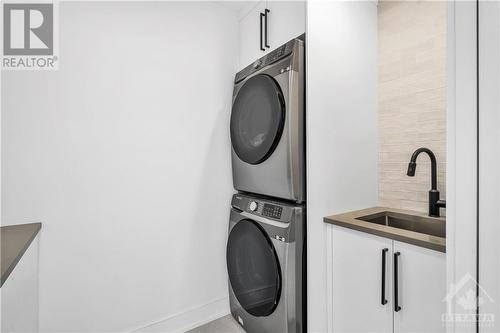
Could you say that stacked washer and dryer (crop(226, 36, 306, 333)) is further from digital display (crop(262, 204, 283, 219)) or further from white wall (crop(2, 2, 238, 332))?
white wall (crop(2, 2, 238, 332))

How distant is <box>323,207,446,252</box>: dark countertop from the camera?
111cm

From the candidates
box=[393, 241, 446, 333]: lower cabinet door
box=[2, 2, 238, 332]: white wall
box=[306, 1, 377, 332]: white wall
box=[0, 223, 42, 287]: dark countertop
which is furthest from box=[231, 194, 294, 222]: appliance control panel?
box=[0, 223, 42, 287]: dark countertop

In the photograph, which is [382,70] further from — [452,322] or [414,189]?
[452,322]

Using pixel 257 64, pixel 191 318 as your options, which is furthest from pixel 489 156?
pixel 191 318

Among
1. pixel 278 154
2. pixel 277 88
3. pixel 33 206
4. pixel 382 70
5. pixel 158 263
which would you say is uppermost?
pixel 382 70

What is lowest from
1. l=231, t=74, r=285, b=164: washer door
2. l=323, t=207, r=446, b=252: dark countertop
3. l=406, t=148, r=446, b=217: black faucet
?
l=323, t=207, r=446, b=252: dark countertop

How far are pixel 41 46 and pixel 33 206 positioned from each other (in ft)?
2.92

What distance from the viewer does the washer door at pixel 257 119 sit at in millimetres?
1544

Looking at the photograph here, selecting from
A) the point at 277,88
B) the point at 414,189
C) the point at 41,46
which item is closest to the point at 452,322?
the point at 414,189

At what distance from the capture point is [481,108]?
831mm

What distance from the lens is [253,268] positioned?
1772 millimetres

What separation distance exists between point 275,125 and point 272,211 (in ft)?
1.63

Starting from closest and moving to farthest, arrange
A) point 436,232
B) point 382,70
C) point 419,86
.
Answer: point 436,232 → point 419,86 → point 382,70

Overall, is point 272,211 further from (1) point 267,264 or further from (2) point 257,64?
(2) point 257,64
